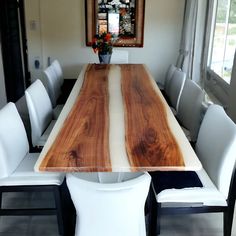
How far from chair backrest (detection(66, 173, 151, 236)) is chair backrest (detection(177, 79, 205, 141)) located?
3.80 feet

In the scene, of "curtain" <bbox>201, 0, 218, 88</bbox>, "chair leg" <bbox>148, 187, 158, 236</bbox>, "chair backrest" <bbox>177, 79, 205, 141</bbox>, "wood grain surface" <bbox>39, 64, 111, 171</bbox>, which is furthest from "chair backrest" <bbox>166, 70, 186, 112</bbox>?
"chair leg" <bbox>148, 187, 158, 236</bbox>

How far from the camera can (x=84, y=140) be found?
1829 millimetres

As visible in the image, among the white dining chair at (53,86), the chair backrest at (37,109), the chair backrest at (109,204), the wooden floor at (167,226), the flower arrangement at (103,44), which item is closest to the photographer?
the chair backrest at (109,204)

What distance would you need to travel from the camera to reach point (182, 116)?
9.49 feet

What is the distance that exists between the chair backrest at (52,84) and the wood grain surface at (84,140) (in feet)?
2.33

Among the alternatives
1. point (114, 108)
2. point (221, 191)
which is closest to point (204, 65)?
point (114, 108)

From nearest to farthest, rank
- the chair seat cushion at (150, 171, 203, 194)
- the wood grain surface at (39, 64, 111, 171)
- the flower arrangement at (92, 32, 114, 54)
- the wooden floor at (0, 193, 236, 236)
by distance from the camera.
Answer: the wood grain surface at (39, 64, 111, 171)
the chair seat cushion at (150, 171, 203, 194)
the wooden floor at (0, 193, 236, 236)
the flower arrangement at (92, 32, 114, 54)

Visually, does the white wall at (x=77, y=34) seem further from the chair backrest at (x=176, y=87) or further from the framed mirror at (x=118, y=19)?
Result: the chair backrest at (x=176, y=87)

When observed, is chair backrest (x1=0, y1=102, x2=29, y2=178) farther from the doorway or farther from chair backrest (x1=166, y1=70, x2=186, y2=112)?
the doorway

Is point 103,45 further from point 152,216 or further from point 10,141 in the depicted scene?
point 152,216

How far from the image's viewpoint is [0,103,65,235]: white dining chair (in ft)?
6.33

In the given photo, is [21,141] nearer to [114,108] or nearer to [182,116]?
[114,108]

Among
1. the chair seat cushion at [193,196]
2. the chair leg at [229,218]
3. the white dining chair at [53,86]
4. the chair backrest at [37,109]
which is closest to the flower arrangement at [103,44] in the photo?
the white dining chair at [53,86]

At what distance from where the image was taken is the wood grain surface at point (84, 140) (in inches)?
62.1
